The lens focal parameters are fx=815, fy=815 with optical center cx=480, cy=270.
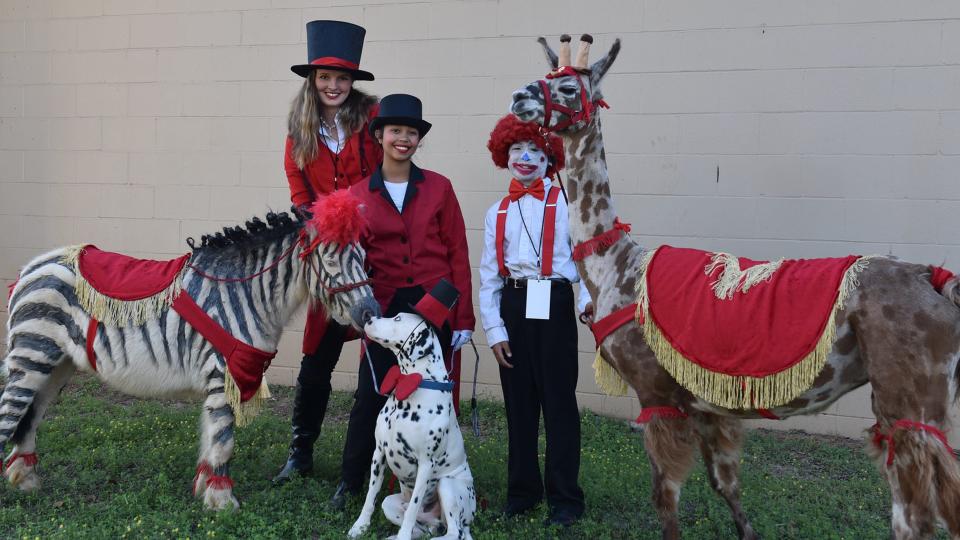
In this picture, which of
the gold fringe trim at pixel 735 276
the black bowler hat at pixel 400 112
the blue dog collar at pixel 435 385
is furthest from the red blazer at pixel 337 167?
the gold fringe trim at pixel 735 276

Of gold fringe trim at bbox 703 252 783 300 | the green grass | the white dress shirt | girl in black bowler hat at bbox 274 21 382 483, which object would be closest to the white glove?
the white dress shirt

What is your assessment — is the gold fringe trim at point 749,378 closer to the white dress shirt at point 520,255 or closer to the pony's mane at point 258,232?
the white dress shirt at point 520,255

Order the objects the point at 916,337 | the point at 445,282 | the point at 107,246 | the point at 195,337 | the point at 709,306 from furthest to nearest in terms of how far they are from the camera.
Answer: the point at 107,246, the point at 195,337, the point at 445,282, the point at 709,306, the point at 916,337

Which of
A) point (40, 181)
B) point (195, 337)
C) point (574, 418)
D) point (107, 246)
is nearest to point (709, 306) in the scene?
point (574, 418)

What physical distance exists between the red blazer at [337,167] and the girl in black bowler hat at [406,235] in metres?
0.25

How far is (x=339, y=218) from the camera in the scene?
3803mm

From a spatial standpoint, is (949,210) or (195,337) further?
(949,210)

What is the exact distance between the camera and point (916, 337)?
3.07 m

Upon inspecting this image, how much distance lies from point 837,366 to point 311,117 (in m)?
2.92

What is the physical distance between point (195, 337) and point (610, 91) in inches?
142

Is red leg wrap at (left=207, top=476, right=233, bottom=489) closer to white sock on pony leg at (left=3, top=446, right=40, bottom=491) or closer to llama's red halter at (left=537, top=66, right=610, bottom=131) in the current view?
white sock on pony leg at (left=3, top=446, right=40, bottom=491)

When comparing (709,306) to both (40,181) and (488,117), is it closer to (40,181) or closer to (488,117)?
(488,117)

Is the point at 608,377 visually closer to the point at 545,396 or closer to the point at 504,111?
the point at 545,396

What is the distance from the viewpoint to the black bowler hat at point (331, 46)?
4469 mm
